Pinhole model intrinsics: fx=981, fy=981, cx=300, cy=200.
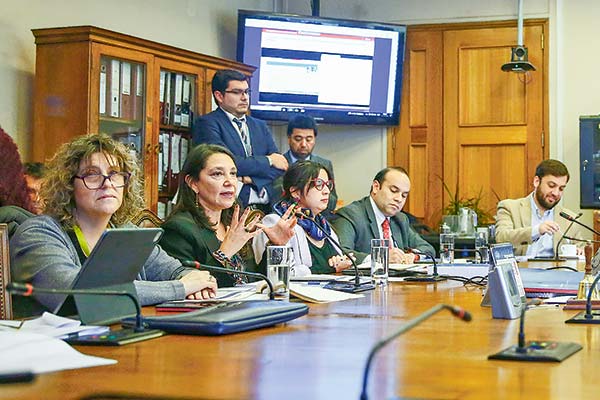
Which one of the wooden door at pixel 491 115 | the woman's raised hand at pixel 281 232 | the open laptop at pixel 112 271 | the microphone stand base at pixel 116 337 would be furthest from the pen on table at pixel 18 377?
the wooden door at pixel 491 115

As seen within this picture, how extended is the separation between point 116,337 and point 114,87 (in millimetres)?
3386

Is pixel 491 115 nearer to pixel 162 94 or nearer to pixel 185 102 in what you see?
pixel 185 102

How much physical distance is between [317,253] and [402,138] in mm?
3191

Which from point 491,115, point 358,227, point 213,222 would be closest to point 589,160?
point 491,115

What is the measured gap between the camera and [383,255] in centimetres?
340

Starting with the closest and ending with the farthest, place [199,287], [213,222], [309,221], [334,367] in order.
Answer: [334,367], [199,287], [213,222], [309,221]

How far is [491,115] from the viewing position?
279 inches

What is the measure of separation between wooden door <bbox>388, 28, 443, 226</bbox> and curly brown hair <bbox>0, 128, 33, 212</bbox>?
4215 mm

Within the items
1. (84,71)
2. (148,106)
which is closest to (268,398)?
(84,71)

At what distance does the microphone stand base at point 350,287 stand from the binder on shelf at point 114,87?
218 centimetres

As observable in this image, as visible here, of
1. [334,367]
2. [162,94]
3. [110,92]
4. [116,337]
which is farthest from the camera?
[162,94]

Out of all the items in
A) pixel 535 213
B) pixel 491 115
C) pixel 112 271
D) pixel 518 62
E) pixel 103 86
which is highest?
pixel 518 62

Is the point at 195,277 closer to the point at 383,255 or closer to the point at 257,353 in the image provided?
the point at 383,255

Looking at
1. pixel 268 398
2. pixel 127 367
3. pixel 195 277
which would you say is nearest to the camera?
pixel 268 398
